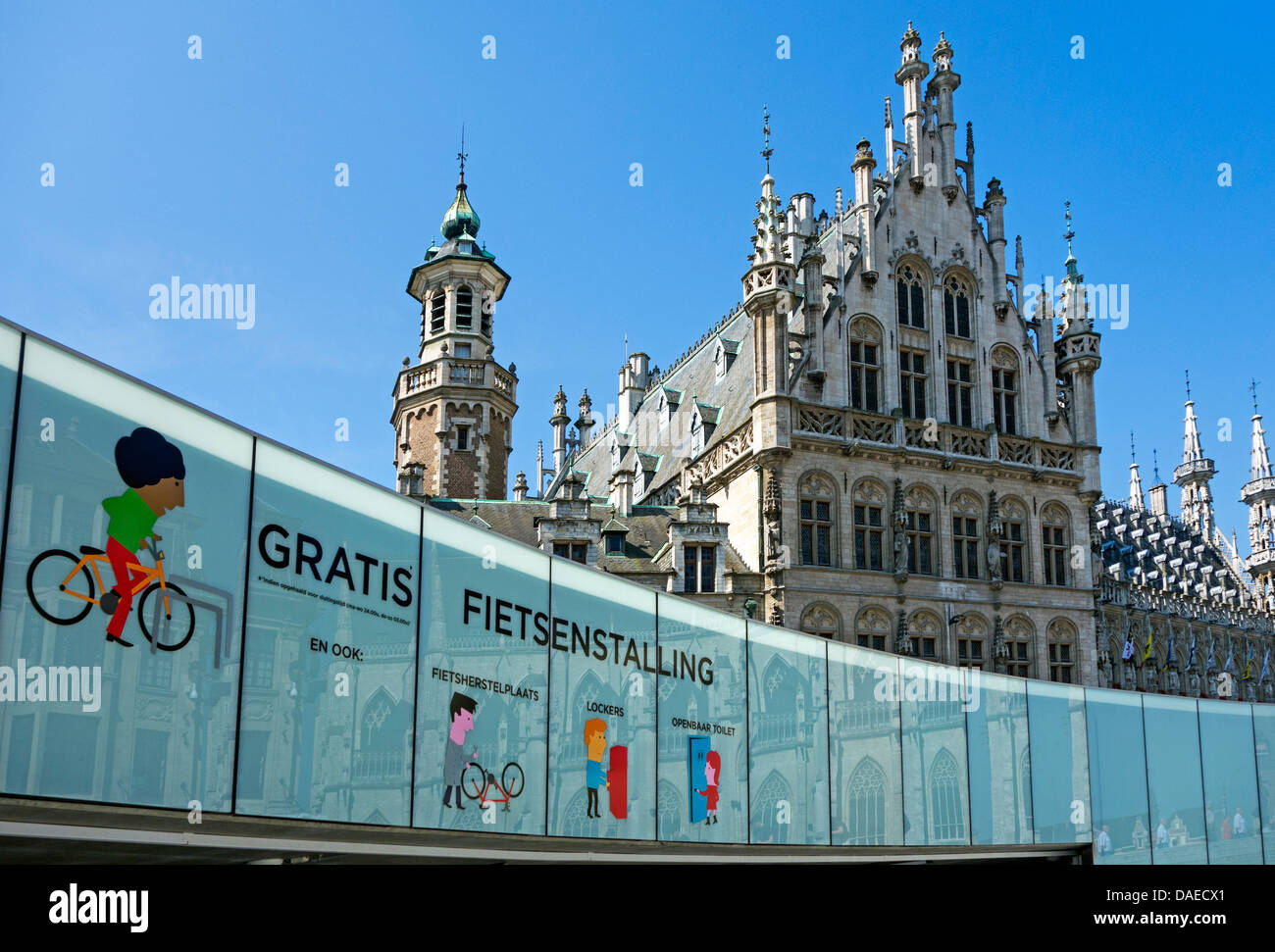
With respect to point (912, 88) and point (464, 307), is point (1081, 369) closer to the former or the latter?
point (912, 88)

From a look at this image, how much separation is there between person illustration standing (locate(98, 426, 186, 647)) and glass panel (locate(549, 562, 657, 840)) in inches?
279

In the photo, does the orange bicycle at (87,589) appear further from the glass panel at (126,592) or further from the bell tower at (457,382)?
the bell tower at (457,382)

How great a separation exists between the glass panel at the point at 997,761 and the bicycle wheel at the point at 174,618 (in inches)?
740

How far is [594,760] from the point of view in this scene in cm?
2106

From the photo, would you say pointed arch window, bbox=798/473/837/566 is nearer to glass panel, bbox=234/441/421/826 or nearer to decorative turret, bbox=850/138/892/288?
decorative turret, bbox=850/138/892/288

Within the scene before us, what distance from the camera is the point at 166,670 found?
14836mm

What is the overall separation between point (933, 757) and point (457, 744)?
1315 cm

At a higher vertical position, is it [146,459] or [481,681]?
[146,459]

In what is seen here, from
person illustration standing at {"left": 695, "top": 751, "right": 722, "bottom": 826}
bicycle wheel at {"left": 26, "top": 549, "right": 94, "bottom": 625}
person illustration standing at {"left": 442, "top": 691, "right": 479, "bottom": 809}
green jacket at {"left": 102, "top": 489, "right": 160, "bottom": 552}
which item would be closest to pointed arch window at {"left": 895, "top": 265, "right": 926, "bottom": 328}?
person illustration standing at {"left": 695, "top": 751, "right": 722, "bottom": 826}

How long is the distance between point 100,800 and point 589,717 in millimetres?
→ 8759

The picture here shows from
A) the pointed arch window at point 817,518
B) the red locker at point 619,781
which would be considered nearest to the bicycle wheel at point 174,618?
the red locker at point 619,781

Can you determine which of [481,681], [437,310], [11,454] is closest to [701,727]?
[481,681]

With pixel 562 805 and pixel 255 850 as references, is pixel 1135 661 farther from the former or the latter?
pixel 255 850
